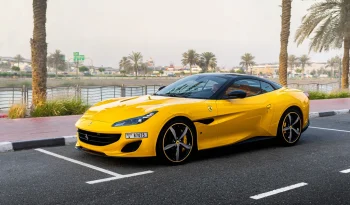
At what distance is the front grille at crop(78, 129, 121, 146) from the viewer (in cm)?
538

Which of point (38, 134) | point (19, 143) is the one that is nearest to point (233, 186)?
point (19, 143)

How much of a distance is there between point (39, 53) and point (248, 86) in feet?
26.2

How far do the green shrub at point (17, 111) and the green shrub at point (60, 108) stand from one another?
37 centimetres

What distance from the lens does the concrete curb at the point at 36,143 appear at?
687 centimetres

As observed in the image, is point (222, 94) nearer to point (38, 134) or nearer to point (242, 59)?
point (38, 134)

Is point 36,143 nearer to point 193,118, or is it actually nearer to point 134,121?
point 134,121

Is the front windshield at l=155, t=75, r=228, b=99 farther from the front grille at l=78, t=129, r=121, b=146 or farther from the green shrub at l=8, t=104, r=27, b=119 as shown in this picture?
the green shrub at l=8, t=104, r=27, b=119

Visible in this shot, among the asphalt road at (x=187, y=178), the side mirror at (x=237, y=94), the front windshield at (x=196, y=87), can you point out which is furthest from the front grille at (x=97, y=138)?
the side mirror at (x=237, y=94)

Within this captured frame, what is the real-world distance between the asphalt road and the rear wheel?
19 cm

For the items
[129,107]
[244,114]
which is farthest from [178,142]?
[244,114]

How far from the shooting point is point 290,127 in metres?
7.25

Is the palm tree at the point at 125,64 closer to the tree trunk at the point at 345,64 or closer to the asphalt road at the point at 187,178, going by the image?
the tree trunk at the point at 345,64

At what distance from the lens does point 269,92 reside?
7090 mm

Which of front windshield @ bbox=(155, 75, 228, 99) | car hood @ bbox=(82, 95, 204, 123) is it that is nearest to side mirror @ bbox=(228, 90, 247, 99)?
front windshield @ bbox=(155, 75, 228, 99)
